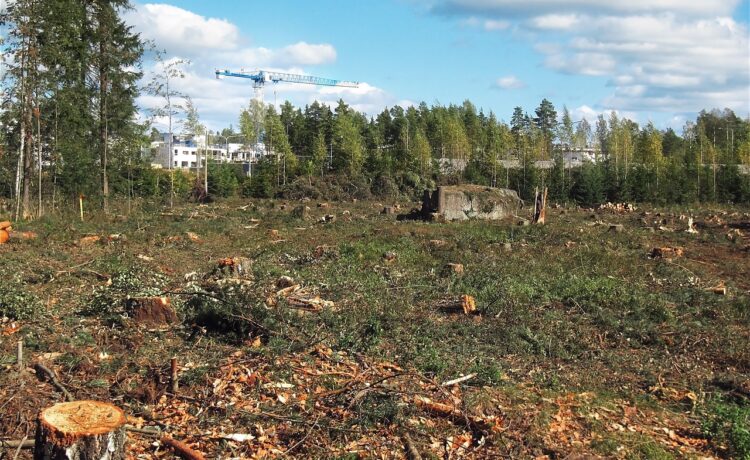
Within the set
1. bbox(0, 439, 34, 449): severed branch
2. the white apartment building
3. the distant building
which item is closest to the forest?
bbox(0, 439, 34, 449): severed branch

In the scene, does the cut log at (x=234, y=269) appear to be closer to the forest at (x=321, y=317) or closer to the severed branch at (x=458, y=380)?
the forest at (x=321, y=317)

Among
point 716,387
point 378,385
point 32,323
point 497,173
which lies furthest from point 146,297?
point 497,173

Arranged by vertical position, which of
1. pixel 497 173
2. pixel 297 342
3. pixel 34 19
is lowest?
pixel 297 342

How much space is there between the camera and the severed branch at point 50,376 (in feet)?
17.5

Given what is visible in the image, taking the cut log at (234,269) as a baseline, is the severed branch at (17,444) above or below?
below

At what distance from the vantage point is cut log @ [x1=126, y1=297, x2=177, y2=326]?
7.53 meters

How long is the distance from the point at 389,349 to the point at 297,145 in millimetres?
40846

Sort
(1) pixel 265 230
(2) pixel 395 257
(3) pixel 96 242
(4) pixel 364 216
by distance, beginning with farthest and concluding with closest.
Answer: (4) pixel 364 216, (1) pixel 265 230, (3) pixel 96 242, (2) pixel 395 257

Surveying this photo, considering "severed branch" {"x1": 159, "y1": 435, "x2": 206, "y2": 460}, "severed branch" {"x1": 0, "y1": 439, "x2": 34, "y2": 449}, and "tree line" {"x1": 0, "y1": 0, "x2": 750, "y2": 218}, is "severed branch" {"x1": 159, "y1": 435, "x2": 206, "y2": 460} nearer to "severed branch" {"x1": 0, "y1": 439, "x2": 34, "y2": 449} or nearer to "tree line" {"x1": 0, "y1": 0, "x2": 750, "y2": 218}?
"severed branch" {"x1": 0, "y1": 439, "x2": 34, "y2": 449}

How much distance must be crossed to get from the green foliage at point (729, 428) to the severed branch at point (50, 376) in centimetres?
520

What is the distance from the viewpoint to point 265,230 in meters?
17.4

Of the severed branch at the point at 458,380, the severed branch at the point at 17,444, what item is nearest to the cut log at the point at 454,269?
the severed branch at the point at 458,380

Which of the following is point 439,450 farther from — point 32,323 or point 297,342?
point 32,323

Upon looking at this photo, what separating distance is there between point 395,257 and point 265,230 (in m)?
5.94
